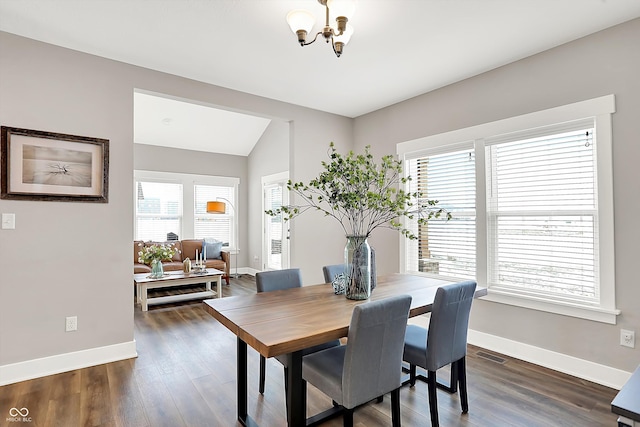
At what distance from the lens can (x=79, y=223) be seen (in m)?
2.88

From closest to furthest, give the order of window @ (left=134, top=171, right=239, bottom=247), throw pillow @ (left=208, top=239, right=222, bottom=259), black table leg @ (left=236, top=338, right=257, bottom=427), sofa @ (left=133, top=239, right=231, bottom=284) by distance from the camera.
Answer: black table leg @ (left=236, top=338, right=257, bottom=427) < sofa @ (left=133, top=239, right=231, bottom=284) < throw pillow @ (left=208, top=239, right=222, bottom=259) < window @ (left=134, top=171, right=239, bottom=247)

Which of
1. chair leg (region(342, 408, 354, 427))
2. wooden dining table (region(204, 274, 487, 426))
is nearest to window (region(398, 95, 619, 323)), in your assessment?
wooden dining table (region(204, 274, 487, 426))

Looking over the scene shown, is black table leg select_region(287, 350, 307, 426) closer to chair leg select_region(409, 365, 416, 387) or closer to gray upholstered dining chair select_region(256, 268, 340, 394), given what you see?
gray upholstered dining chair select_region(256, 268, 340, 394)

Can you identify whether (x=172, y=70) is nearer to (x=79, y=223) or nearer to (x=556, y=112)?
(x=79, y=223)

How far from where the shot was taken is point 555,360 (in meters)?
2.81

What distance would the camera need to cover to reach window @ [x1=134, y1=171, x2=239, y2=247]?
Result: 6.62 m

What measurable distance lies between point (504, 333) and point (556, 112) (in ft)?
6.52

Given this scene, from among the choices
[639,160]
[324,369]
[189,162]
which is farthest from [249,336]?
[189,162]

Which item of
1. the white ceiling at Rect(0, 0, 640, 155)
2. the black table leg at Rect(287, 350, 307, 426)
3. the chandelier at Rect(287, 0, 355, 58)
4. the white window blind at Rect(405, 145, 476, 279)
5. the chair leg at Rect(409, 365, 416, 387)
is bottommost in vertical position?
the chair leg at Rect(409, 365, 416, 387)

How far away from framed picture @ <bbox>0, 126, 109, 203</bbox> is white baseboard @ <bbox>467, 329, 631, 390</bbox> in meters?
3.74

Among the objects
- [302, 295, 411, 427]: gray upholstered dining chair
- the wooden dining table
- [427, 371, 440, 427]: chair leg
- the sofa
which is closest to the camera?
the wooden dining table

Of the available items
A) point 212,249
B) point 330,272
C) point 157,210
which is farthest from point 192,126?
point 330,272

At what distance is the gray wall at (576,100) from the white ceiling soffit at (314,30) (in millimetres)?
130

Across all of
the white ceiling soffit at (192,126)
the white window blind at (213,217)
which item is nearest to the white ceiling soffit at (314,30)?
the white ceiling soffit at (192,126)
